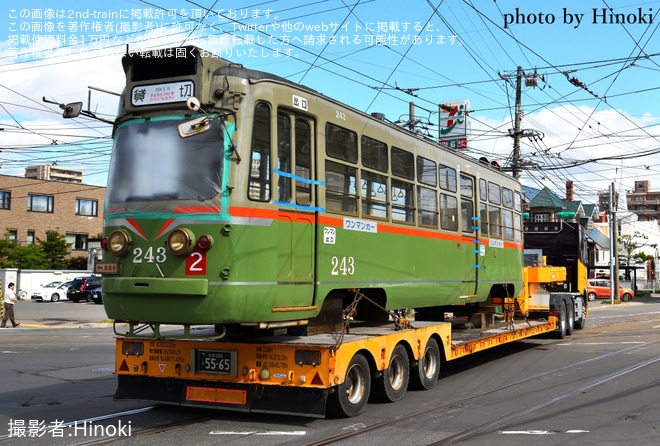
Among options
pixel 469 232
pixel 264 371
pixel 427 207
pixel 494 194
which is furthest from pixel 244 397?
pixel 494 194

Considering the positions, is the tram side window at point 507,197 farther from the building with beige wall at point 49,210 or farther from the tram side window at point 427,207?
the building with beige wall at point 49,210

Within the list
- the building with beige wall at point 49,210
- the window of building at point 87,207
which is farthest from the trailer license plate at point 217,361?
the window of building at point 87,207

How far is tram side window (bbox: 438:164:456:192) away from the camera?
1191cm

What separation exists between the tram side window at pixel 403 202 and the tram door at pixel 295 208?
6.91 ft

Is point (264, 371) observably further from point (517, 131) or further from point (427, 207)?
point (517, 131)

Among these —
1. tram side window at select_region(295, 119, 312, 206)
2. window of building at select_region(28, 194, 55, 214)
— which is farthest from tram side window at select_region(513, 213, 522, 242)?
window of building at select_region(28, 194, 55, 214)

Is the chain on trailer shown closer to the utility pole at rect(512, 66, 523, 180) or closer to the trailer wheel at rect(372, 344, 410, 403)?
the trailer wheel at rect(372, 344, 410, 403)

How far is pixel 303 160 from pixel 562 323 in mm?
13336

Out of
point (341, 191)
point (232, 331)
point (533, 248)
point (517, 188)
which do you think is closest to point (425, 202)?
point (341, 191)

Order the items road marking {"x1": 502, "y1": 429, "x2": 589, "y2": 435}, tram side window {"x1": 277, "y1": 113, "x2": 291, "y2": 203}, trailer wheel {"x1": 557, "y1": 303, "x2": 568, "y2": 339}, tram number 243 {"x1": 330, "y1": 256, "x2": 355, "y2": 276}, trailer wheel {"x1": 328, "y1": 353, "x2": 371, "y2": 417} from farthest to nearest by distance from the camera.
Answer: trailer wheel {"x1": 557, "y1": 303, "x2": 568, "y2": 339} < tram number 243 {"x1": 330, "y1": 256, "x2": 355, "y2": 276} < trailer wheel {"x1": 328, "y1": 353, "x2": 371, "y2": 417} < tram side window {"x1": 277, "y1": 113, "x2": 291, "y2": 203} < road marking {"x1": 502, "y1": 429, "x2": 589, "y2": 435}

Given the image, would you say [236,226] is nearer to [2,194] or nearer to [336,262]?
[336,262]

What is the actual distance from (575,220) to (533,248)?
5.90 ft

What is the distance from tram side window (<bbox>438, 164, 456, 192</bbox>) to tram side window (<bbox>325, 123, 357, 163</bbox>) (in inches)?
117

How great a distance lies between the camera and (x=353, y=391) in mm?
8562
